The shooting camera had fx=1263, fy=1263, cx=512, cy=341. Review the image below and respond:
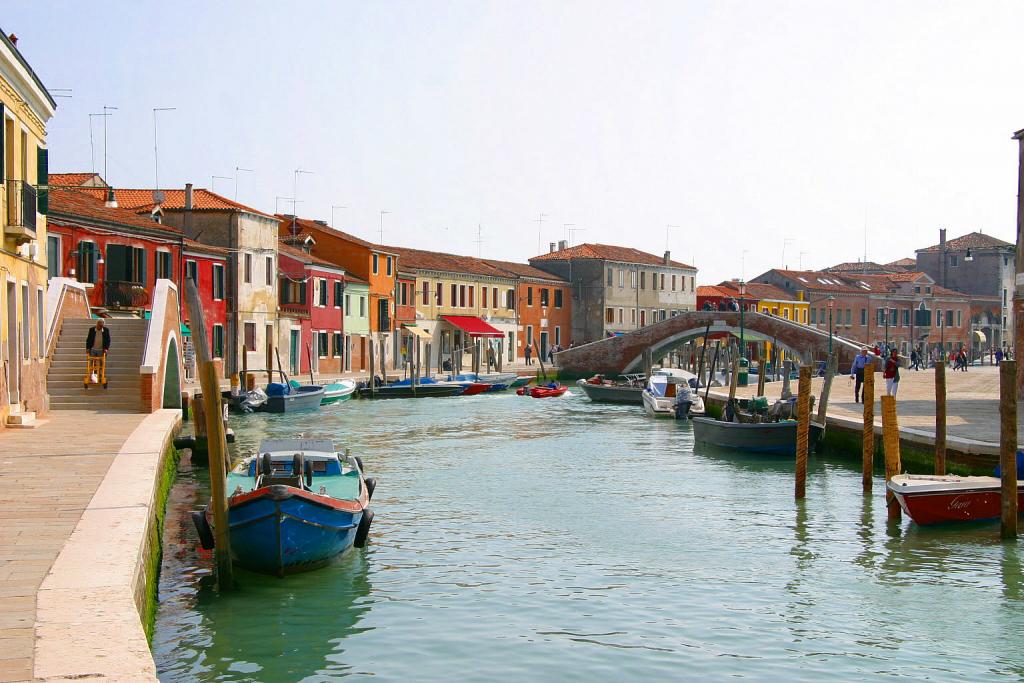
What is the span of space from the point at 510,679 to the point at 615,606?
2149 mm

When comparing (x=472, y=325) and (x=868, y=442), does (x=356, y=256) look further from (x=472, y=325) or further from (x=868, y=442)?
(x=868, y=442)

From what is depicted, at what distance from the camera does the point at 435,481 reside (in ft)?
59.3

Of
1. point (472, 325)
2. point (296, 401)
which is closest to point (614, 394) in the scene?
point (296, 401)

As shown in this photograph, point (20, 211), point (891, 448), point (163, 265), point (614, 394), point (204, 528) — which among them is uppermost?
point (163, 265)

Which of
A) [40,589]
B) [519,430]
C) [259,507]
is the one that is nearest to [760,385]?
[519,430]

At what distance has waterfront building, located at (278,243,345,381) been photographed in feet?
135

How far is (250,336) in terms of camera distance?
3844 cm

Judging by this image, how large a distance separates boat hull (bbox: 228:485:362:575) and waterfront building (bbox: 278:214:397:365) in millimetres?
36312

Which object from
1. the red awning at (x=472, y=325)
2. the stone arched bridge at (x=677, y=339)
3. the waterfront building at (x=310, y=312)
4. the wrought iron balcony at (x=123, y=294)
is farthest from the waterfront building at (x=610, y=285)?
the wrought iron balcony at (x=123, y=294)

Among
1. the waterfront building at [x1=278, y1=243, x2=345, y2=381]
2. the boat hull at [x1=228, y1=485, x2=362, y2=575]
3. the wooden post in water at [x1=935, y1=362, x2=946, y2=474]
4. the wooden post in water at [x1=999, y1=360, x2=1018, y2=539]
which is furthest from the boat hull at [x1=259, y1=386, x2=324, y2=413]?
the wooden post in water at [x1=999, y1=360, x2=1018, y2=539]

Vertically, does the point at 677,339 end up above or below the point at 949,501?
above

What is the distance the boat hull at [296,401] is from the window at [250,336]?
6.44 meters

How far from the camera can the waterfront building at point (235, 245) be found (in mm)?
37406

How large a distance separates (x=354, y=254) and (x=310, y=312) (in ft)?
19.4
